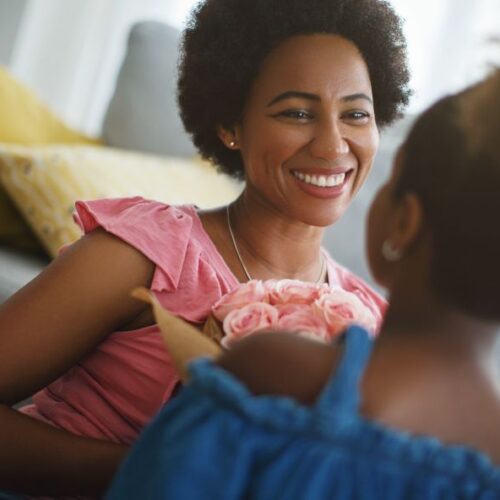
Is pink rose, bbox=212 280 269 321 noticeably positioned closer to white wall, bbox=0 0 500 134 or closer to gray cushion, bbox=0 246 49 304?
gray cushion, bbox=0 246 49 304

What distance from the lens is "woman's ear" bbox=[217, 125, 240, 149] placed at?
1.73 m

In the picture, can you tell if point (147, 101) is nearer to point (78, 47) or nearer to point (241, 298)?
point (78, 47)

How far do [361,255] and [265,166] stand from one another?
1080 mm

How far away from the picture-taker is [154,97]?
117 inches

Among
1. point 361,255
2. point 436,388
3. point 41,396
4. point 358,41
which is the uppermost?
point 358,41

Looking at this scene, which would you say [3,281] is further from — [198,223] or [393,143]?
[393,143]

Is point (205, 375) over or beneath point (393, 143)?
beneath

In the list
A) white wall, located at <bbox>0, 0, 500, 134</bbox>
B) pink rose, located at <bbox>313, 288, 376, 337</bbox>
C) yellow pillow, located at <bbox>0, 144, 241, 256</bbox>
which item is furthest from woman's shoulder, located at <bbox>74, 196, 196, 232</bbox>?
white wall, located at <bbox>0, 0, 500, 134</bbox>

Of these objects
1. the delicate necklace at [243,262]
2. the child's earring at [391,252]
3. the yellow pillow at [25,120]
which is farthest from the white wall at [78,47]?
the child's earring at [391,252]

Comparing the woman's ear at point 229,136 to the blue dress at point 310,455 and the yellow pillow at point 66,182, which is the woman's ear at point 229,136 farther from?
the blue dress at point 310,455

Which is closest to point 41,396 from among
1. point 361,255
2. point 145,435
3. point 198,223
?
point 198,223

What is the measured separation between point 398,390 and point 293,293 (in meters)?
0.37

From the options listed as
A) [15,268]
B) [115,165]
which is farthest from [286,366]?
[115,165]

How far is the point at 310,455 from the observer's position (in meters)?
0.85
